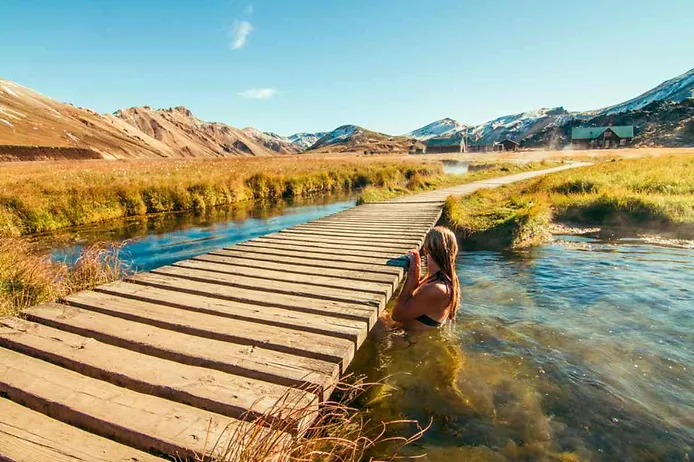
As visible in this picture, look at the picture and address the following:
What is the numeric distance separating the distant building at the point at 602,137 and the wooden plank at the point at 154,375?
124 meters

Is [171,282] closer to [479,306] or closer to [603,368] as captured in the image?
[479,306]

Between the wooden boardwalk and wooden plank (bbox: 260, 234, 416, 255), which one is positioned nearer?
the wooden boardwalk

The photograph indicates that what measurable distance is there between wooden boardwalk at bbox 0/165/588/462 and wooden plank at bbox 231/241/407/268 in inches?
12.2

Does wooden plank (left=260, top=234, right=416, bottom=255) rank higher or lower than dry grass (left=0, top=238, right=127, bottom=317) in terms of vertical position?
lower

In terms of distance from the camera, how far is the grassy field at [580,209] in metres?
11.6

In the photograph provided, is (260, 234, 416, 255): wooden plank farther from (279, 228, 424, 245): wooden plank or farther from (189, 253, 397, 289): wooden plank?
(189, 253, 397, 289): wooden plank

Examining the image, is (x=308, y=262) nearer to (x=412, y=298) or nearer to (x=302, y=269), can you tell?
(x=302, y=269)

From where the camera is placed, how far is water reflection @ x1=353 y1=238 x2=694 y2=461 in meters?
3.54

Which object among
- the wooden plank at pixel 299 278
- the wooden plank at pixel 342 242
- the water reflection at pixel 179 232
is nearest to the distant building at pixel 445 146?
the water reflection at pixel 179 232

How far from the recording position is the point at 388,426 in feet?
12.5

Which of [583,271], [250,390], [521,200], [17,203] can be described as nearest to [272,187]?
[17,203]

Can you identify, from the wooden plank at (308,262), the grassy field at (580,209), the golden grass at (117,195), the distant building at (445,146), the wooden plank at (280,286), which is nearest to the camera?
the wooden plank at (280,286)

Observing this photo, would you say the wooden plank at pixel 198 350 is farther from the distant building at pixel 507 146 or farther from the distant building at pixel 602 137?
the distant building at pixel 507 146

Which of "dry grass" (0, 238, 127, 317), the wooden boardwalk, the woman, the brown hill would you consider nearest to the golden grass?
"dry grass" (0, 238, 127, 317)
